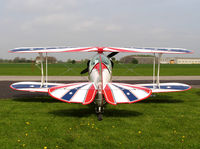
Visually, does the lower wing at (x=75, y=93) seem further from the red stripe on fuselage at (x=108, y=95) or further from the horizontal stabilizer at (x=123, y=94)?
the horizontal stabilizer at (x=123, y=94)

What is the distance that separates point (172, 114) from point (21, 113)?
18.6ft

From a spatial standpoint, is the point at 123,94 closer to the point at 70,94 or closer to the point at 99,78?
Result: the point at 99,78

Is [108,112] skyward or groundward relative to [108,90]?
groundward

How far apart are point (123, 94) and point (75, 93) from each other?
1.39 metres

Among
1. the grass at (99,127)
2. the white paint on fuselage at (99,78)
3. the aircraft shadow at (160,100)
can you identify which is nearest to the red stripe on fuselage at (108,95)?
the white paint on fuselage at (99,78)

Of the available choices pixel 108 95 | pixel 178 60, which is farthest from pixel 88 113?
pixel 178 60

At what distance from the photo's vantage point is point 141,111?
24.6ft

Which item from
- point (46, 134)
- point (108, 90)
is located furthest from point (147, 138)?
point (46, 134)

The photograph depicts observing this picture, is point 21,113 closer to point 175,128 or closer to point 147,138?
point 147,138

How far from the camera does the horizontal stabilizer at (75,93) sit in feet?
16.9

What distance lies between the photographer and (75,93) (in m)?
5.49

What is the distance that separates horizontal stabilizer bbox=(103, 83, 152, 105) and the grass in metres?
0.89

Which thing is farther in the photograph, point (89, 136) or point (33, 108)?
point (33, 108)

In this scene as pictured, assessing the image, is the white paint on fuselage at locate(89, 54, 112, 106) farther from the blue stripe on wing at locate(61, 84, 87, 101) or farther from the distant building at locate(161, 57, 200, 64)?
the distant building at locate(161, 57, 200, 64)
